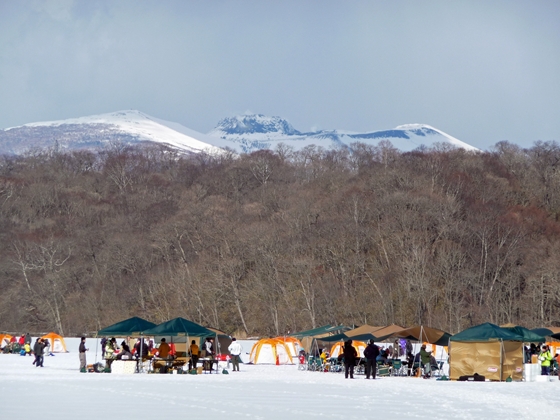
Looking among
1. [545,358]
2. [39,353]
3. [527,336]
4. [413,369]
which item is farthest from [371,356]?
[39,353]

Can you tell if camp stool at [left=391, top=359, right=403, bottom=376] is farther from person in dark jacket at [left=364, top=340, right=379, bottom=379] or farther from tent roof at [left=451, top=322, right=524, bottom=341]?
tent roof at [left=451, top=322, right=524, bottom=341]

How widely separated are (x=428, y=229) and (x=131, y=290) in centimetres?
2684

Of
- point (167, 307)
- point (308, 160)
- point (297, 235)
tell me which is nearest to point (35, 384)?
point (167, 307)

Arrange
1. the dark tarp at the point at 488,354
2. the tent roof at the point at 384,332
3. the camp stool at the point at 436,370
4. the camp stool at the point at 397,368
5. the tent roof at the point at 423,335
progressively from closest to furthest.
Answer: the dark tarp at the point at 488,354 → the camp stool at the point at 436,370 → the camp stool at the point at 397,368 → the tent roof at the point at 423,335 → the tent roof at the point at 384,332

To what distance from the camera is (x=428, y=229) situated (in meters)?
80.4

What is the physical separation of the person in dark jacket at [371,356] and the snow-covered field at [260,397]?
0.48 m

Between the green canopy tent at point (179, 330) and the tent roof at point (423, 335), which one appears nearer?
the green canopy tent at point (179, 330)

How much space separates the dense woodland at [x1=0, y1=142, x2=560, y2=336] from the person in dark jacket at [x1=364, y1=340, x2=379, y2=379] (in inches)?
1408

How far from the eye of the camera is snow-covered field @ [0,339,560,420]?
2030 cm

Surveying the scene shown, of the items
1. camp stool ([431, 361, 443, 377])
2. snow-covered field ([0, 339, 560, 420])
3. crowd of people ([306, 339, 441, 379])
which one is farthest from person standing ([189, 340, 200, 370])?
camp stool ([431, 361, 443, 377])

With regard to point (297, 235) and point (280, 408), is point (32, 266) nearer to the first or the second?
point (297, 235)

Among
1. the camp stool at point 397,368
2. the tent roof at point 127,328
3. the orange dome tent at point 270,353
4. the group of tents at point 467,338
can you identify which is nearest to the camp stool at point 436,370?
the group of tents at point 467,338

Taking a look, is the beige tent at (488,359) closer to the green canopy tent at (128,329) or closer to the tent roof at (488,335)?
the tent roof at (488,335)

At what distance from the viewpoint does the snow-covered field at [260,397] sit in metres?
20.3
